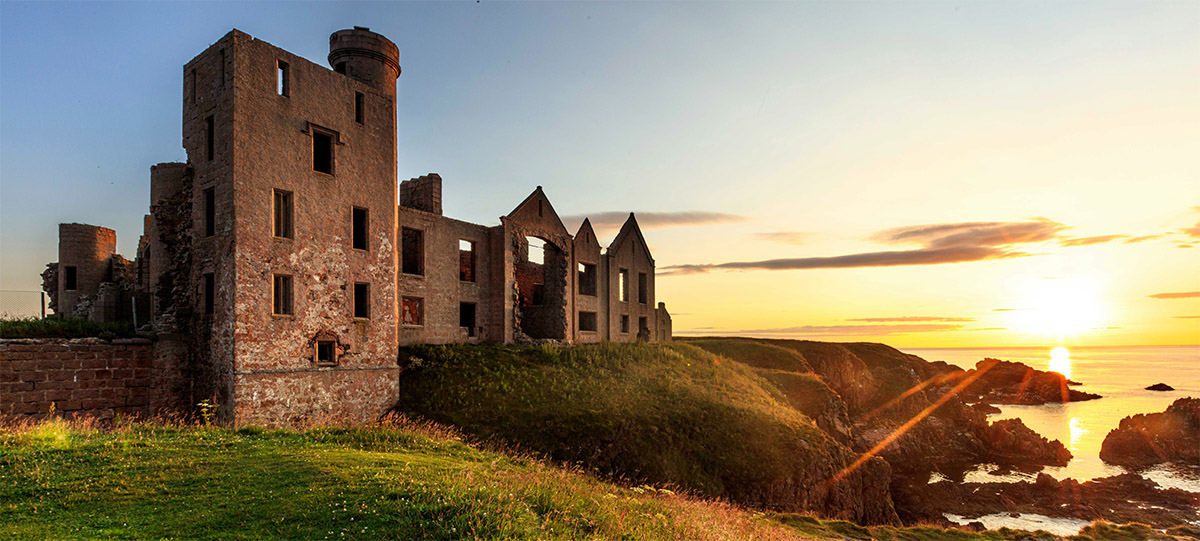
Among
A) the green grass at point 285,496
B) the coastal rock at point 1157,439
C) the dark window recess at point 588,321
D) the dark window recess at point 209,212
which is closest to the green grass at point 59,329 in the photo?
the dark window recess at point 209,212

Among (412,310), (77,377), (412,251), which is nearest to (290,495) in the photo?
A: (77,377)

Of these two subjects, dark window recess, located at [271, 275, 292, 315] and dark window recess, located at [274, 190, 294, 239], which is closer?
dark window recess, located at [271, 275, 292, 315]

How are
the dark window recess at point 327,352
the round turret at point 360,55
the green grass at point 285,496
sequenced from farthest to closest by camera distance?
the round turret at point 360,55 → the dark window recess at point 327,352 → the green grass at point 285,496

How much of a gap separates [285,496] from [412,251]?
2066 cm

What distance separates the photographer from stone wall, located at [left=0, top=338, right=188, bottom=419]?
52.2ft

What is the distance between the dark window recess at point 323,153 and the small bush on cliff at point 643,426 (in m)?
8.32

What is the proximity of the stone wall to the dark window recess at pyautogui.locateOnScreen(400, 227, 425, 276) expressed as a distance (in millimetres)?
10813

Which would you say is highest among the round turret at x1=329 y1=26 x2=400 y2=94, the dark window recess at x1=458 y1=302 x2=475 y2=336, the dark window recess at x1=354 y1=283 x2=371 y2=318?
the round turret at x1=329 y1=26 x2=400 y2=94

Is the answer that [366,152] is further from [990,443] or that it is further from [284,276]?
[990,443]

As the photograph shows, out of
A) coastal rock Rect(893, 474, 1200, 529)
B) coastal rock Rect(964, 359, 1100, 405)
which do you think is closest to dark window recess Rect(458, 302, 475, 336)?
coastal rock Rect(893, 474, 1200, 529)

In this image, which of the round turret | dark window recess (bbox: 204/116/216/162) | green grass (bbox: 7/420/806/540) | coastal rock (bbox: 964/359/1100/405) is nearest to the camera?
green grass (bbox: 7/420/806/540)

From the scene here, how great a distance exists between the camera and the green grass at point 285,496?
24.2 ft

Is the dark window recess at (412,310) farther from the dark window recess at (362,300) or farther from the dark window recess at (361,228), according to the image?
the dark window recess at (361,228)

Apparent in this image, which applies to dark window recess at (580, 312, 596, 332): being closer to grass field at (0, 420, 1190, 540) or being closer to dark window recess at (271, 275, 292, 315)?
dark window recess at (271, 275, 292, 315)
